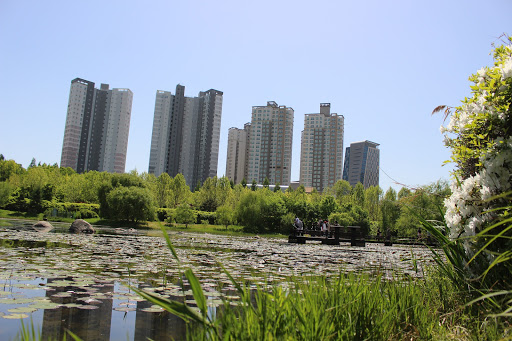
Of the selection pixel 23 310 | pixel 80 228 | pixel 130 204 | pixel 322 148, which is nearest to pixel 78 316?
pixel 23 310

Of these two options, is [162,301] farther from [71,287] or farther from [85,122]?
[85,122]

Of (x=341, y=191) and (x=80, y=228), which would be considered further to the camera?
(x=341, y=191)

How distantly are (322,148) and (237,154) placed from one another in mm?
29647

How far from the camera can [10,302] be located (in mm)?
3729

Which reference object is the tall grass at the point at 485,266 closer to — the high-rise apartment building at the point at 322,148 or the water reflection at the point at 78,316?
the water reflection at the point at 78,316

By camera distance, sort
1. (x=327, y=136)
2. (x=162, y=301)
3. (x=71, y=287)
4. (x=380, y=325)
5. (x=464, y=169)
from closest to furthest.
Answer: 1. (x=162, y=301)
2. (x=380, y=325)
3. (x=464, y=169)
4. (x=71, y=287)
5. (x=327, y=136)


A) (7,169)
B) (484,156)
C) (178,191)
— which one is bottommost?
(484,156)

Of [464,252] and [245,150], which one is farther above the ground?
[245,150]

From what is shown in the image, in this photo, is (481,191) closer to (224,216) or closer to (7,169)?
(224,216)

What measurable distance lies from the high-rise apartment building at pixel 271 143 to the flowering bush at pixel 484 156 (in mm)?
103715

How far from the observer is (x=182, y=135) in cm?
9450

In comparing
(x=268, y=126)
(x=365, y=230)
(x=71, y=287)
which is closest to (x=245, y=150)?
(x=268, y=126)

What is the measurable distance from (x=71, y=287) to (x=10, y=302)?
0.96 m

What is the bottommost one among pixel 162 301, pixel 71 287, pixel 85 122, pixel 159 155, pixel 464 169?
pixel 71 287
